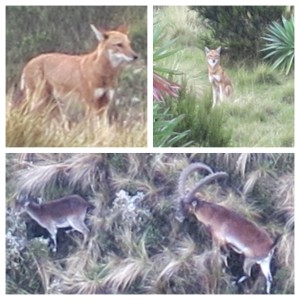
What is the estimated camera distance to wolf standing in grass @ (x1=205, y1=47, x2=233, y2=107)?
1.85m

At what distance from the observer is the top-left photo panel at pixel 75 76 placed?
1831 mm

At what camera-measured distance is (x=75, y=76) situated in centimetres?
184

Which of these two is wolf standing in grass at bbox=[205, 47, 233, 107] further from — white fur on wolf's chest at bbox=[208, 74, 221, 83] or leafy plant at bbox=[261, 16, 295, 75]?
leafy plant at bbox=[261, 16, 295, 75]

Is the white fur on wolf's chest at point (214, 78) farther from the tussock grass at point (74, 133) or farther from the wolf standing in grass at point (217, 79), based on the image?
the tussock grass at point (74, 133)

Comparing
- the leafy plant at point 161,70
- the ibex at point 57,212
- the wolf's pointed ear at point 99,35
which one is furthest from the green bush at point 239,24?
the ibex at point 57,212

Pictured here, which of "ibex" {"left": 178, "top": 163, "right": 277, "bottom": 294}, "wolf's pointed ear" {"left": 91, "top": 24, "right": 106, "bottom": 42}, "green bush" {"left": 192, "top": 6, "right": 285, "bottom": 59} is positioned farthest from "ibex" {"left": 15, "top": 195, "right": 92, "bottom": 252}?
"green bush" {"left": 192, "top": 6, "right": 285, "bottom": 59}

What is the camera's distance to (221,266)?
1818mm

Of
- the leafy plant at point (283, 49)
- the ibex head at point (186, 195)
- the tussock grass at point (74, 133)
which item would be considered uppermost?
the leafy plant at point (283, 49)

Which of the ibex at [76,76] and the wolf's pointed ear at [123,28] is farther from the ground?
the wolf's pointed ear at [123,28]

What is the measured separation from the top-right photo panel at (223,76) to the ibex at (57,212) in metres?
0.24

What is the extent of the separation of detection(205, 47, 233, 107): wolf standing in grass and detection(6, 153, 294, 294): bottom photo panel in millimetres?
167

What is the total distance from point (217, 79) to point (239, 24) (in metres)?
0.14

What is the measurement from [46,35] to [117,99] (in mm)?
223

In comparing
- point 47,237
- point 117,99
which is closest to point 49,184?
point 47,237
